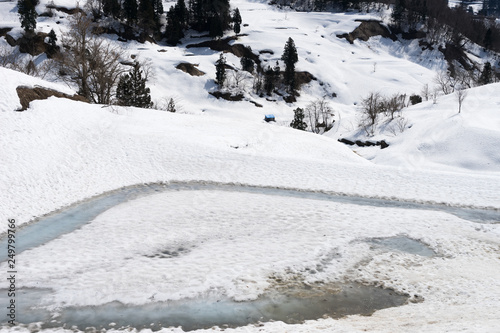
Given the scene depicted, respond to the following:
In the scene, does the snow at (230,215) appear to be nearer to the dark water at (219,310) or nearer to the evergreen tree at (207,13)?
the dark water at (219,310)

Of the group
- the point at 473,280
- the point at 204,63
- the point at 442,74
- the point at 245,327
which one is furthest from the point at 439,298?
the point at 442,74

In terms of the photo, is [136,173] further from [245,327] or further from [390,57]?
[390,57]

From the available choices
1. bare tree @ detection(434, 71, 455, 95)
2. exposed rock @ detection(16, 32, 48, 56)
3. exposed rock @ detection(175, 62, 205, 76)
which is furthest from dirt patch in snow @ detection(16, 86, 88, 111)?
bare tree @ detection(434, 71, 455, 95)

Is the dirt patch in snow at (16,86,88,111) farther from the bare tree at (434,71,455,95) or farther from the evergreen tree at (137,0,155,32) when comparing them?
the bare tree at (434,71,455,95)

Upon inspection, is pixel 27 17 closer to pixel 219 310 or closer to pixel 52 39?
pixel 52 39

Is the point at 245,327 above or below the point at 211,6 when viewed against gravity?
below

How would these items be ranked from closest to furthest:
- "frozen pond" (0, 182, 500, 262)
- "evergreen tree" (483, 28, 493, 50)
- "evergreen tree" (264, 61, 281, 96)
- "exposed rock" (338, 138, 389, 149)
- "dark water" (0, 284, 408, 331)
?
"dark water" (0, 284, 408, 331) < "frozen pond" (0, 182, 500, 262) < "exposed rock" (338, 138, 389, 149) < "evergreen tree" (264, 61, 281, 96) < "evergreen tree" (483, 28, 493, 50)
